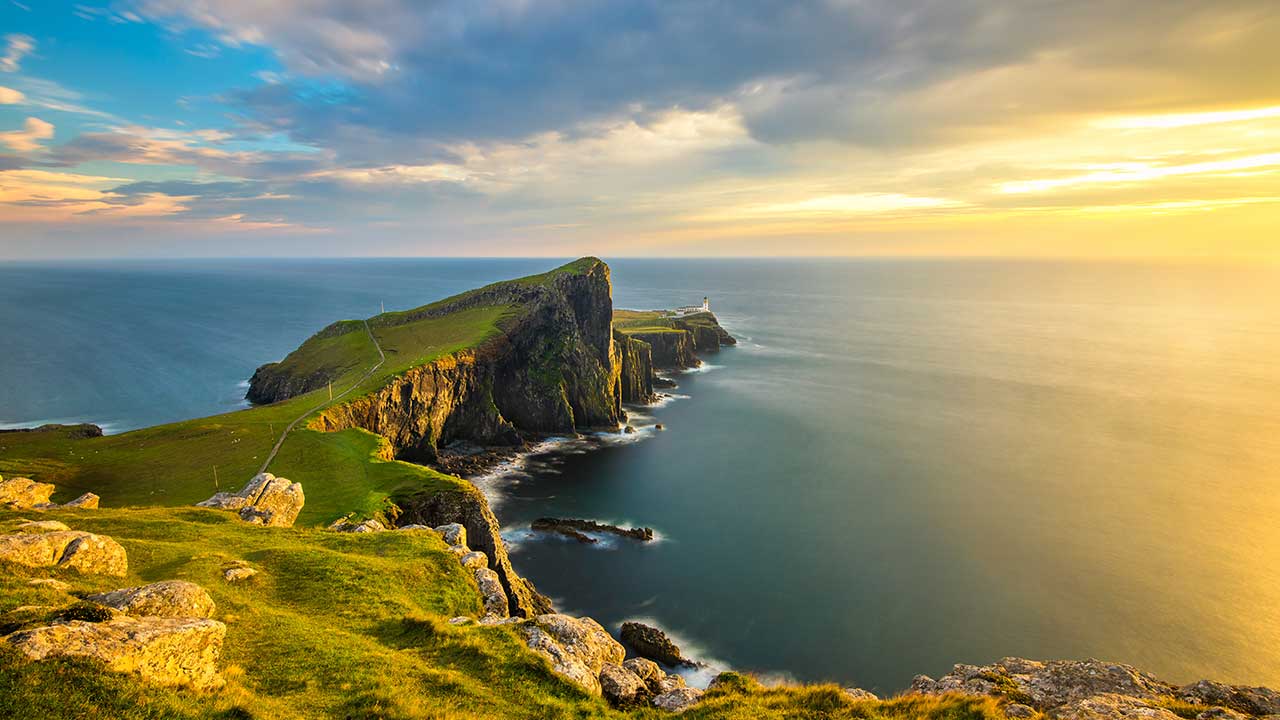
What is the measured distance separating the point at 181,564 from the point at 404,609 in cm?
A: 931

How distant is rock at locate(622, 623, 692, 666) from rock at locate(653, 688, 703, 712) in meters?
21.7

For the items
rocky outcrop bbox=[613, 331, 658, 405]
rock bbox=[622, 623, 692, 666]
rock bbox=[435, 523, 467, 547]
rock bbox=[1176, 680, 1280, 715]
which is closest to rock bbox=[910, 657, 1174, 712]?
rock bbox=[1176, 680, 1280, 715]

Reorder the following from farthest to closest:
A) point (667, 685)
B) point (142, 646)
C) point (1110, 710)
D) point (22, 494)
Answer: point (22, 494) < point (667, 685) < point (1110, 710) < point (142, 646)

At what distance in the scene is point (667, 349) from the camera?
512ft

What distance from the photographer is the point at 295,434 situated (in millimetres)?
61344

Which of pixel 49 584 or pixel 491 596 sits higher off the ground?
pixel 49 584

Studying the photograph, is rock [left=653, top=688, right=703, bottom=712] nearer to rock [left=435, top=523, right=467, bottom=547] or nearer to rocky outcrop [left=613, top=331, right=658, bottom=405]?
rock [left=435, top=523, right=467, bottom=547]

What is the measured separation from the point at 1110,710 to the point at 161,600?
29966 millimetres

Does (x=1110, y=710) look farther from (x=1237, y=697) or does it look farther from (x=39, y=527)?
(x=39, y=527)

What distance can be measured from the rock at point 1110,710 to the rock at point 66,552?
109 feet

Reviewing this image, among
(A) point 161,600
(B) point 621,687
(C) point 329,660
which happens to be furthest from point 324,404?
(B) point 621,687

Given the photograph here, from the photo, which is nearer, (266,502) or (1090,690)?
(1090,690)

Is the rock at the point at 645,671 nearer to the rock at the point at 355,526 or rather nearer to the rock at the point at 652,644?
the rock at the point at 652,644

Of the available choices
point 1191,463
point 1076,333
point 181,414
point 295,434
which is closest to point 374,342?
point 181,414
